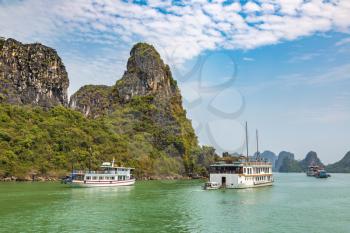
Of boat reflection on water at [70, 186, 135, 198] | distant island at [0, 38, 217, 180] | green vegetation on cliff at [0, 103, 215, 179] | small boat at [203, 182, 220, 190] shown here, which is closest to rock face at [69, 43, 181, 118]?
distant island at [0, 38, 217, 180]

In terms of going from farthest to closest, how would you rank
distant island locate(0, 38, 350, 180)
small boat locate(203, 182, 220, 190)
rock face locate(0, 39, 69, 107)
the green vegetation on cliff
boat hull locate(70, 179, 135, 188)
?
rock face locate(0, 39, 69, 107) < distant island locate(0, 38, 350, 180) < the green vegetation on cliff < boat hull locate(70, 179, 135, 188) < small boat locate(203, 182, 220, 190)

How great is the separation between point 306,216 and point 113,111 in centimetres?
14121

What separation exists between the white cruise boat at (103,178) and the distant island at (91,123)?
30.0 metres

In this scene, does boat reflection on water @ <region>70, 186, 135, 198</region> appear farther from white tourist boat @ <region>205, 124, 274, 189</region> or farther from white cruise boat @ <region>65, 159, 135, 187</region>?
white tourist boat @ <region>205, 124, 274, 189</region>

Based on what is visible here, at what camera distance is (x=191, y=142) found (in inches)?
6580

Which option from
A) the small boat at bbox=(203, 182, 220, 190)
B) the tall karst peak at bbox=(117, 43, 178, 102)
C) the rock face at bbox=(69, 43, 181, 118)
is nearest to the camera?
the small boat at bbox=(203, 182, 220, 190)

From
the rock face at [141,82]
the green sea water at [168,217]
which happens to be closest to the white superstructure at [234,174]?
the green sea water at [168,217]

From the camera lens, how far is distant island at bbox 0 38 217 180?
106 metres

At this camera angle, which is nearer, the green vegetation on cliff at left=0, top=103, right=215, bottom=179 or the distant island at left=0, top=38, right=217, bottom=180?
the green vegetation on cliff at left=0, top=103, right=215, bottom=179

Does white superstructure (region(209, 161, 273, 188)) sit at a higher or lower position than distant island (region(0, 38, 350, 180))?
lower

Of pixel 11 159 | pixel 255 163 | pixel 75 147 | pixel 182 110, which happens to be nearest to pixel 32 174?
pixel 11 159

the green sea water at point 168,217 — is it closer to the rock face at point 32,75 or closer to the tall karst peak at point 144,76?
the rock face at point 32,75

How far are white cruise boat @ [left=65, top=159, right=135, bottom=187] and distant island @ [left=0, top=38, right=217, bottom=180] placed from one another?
30.0 m

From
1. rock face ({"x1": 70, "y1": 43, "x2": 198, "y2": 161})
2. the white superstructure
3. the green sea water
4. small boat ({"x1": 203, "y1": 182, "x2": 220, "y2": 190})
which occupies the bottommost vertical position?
the green sea water
